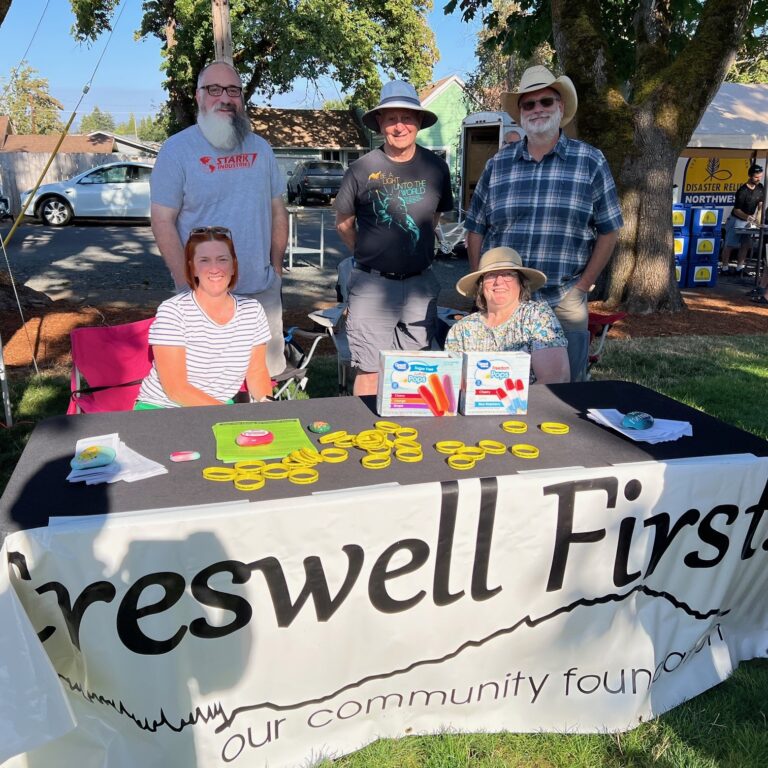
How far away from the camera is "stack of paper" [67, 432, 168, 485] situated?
6.10ft

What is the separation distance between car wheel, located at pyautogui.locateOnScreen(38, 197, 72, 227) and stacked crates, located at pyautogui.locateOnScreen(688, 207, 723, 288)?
14.0 metres

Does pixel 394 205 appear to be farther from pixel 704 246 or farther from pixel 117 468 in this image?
pixel 704 246

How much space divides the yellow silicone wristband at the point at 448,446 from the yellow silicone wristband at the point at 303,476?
0.38 metres

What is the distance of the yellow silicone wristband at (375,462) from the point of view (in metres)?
1.97

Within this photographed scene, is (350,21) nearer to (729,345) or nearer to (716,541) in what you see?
(729,345)

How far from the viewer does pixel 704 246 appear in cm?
1023

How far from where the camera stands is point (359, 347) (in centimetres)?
360

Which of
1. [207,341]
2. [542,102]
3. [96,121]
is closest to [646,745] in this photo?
[207,341]

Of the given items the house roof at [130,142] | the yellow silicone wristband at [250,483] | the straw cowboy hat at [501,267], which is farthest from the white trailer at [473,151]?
the house roof at [130,142]

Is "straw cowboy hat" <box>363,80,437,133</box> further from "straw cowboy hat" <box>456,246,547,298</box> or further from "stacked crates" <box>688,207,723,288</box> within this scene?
"stacked crates" <box>688,207,723,288</box>

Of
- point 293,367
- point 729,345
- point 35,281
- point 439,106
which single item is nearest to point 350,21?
point 439,106

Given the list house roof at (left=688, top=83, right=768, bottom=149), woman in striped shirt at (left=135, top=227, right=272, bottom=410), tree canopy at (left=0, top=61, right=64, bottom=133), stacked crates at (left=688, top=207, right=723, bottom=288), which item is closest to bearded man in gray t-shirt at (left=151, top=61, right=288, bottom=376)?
woman in striped shirt at (left=135, top=227, right=272, bottom=410)

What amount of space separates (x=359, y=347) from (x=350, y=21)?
68.5 ft

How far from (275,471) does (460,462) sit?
1.60 feet
